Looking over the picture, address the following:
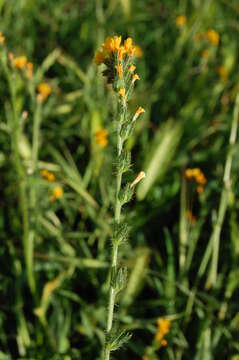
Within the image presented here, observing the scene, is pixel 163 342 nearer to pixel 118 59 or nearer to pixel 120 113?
pixel 120 113

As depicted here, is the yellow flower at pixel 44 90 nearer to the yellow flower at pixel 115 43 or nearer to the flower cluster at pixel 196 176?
the flower cluster at pixel 196 176

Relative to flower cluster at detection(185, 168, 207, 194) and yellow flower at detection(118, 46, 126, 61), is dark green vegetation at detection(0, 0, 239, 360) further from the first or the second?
yellow flower at detection(118, 46, 126, 61)

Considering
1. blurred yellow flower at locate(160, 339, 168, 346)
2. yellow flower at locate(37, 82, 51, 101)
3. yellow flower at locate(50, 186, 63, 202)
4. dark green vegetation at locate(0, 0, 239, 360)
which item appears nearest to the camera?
blurred yellow flower at locate(160, 339, 168, 346)

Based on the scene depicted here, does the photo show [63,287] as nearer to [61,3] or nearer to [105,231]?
[105,231]

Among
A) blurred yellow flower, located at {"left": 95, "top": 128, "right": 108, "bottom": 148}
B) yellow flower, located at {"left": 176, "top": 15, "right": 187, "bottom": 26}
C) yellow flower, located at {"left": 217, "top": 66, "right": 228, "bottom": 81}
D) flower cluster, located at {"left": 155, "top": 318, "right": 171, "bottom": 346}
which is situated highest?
yellow flower, located at {"left": 176, "top": 15, "right": 187, "bottom": 26}

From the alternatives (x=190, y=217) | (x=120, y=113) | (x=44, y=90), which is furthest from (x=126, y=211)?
(x=120, y=113)

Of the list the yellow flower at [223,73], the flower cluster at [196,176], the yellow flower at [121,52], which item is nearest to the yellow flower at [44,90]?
→ the flower cluster at [196,176]

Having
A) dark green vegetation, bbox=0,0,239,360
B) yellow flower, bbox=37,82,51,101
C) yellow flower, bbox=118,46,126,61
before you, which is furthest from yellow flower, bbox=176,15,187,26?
yellow flower, bbox=118,46,126,61

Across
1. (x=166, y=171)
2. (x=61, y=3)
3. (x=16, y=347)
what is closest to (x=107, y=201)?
(x=166, y=171)
